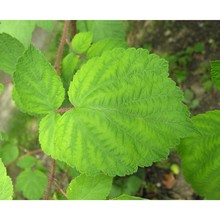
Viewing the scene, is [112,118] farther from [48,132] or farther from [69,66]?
[69,66]

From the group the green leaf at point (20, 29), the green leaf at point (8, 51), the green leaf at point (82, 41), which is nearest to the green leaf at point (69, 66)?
the green leaf at point (82, 41)

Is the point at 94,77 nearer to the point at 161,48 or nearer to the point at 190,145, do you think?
the point at 190,145

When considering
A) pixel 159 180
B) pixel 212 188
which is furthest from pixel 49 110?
pixel 159 180

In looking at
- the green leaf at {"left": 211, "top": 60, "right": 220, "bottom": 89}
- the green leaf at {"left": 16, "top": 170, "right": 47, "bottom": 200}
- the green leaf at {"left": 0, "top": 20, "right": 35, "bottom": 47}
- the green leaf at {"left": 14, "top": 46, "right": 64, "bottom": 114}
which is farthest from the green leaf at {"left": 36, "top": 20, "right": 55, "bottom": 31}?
the green leaf at {"left": 211, "top": 60, "right": 220, "bottom": 89}

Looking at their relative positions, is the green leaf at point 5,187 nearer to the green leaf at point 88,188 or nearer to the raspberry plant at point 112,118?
the raspberry plant at point 112,118

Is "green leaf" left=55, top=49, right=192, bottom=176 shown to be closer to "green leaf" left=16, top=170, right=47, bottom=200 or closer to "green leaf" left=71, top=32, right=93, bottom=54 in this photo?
"green leaf" left=71, top=32, right=93, bottom=54

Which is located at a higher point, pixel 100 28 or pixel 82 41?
pixel 100 28

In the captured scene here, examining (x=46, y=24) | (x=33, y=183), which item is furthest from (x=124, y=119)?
(x=33, y=183)
